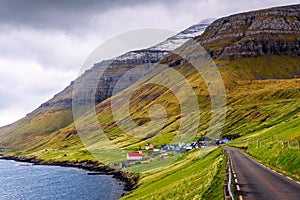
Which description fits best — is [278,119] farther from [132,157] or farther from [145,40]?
[145,40]

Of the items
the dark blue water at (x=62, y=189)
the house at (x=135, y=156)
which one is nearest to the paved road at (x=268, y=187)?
the dark blue water at (x=62, y=189)

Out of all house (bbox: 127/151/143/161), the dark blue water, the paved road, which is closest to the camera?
the paved road

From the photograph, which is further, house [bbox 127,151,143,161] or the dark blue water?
house [bbox 127,151,143,161]

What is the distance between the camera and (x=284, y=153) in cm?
5091

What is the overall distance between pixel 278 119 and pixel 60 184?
122777 mm

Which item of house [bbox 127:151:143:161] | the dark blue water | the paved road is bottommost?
the dark blue water

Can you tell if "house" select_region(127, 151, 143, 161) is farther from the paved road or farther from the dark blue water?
the paved road

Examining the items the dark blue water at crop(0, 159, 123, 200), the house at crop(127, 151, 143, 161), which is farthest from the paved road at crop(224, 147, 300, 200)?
the house at crop(127, 151, 143, 161)

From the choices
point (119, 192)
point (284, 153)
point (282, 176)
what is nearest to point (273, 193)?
point (282, 176)

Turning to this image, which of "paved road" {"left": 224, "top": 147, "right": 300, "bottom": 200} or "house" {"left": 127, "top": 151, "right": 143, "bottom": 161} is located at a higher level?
"house" {"left": 127, "top": 151, "right": 143, "bottom": 161}

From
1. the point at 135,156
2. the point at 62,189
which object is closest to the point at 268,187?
the point at 62,189

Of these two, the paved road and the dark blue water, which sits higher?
the paved road

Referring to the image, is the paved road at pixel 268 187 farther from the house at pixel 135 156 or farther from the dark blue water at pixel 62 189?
the house at pixel 135 156

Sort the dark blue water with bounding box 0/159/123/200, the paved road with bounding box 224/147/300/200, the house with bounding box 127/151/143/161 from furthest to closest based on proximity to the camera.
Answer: the house with bounding box 127/151/143/161 → the dark blue water with bounding box 0/159/123/200 → the paved road with bounding box 224/147/300/200
